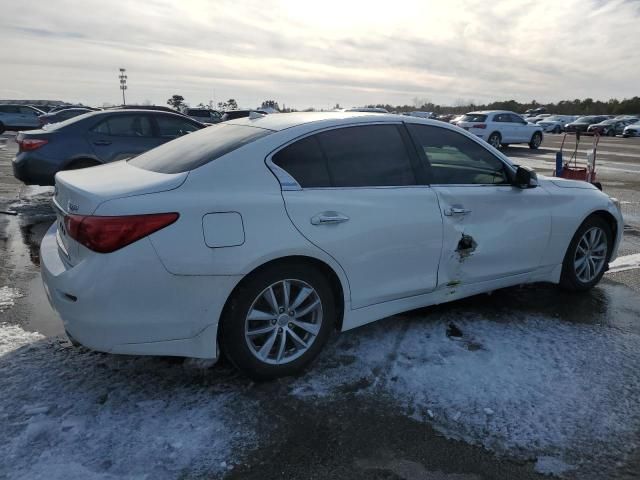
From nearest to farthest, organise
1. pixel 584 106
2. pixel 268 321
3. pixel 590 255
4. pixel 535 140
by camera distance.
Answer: pixel 268 321 → pixel 590 255 → pixel 535 140 → pixel 584 106

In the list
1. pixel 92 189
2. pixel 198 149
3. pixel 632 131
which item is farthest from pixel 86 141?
pixel 632 131

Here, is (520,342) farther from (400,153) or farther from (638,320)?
(400,153)

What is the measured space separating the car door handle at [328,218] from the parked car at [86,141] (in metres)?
6.09

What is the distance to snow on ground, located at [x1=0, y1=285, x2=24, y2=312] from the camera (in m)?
4.38

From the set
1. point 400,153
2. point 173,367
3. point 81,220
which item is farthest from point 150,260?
point 400,153

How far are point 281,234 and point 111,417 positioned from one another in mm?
1346

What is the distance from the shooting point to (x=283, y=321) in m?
3.21

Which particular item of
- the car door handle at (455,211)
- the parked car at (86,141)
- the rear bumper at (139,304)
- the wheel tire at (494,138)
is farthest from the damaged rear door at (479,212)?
the wheel tire at (494,138)

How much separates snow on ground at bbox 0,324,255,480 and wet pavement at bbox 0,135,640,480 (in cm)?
1

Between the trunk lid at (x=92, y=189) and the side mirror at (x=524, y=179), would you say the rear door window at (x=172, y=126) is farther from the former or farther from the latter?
the side mirror at (x=524, y=179)

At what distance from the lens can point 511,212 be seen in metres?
4.17

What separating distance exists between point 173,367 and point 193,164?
1.32 meters

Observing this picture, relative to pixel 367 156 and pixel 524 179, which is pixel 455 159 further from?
pixel 367 156

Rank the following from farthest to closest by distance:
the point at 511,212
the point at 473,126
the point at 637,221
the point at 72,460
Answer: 1. the point at 473,126
2. the point at 637,221
3. the point at 511,212
4. the point at 72,460
